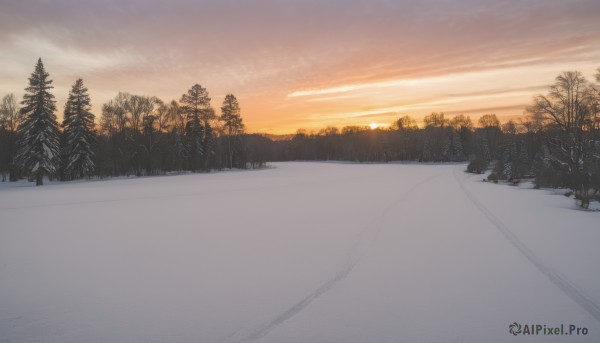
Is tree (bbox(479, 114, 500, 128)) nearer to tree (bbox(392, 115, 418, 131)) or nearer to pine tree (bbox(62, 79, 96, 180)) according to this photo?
tree (bbox(392, 115, 418, 131))

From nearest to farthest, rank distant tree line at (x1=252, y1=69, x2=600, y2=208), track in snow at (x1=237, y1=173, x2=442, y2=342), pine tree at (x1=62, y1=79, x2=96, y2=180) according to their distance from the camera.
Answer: track in snow at (x1=237, y1=173, x2=442, y2=342) < distant tree line at (x1=252, y1=69, x2=600, y2=208) < pine tree at (x1=62, y1=79, x2=96, y2=180)

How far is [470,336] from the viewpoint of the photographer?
16.4 ft

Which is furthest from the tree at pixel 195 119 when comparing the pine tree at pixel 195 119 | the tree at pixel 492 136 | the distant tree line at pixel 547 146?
the tree at pixel 492 136

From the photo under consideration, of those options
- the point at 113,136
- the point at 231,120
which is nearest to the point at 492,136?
the point at 231,120

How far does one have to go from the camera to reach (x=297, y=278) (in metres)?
7.45

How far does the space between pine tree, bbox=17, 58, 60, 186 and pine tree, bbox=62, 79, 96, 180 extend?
3470mm

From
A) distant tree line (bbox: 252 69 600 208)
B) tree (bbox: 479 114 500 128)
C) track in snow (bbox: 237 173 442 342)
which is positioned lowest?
track in snow (bbox: 237 173 442 342)

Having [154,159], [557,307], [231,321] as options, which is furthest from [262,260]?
[154,159]

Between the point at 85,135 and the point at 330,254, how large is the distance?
153 feet

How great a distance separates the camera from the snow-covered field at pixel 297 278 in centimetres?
530

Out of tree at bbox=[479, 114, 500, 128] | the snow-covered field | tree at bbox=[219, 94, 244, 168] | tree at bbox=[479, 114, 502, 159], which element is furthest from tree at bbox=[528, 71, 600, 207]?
tree at bbox=[479, 114, 500, 128]

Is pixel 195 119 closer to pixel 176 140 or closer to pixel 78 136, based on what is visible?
pixel 176 140

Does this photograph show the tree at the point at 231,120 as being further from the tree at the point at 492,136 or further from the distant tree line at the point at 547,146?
the tree at the point at 492,136

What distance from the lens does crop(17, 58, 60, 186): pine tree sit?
38125mm
